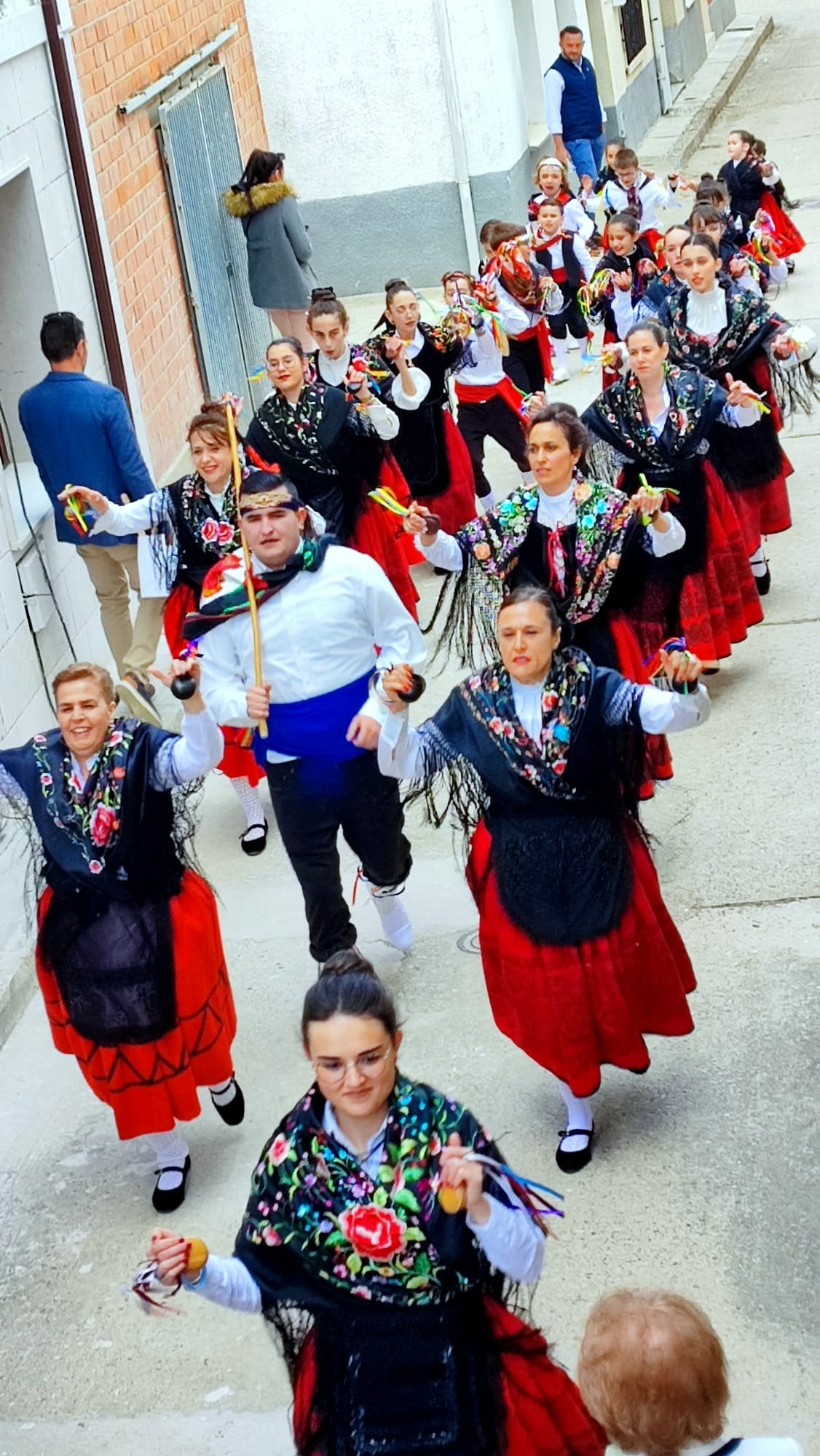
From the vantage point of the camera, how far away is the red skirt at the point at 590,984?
5.01 metres

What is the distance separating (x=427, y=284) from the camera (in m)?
17.1

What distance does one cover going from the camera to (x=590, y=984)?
5020mm

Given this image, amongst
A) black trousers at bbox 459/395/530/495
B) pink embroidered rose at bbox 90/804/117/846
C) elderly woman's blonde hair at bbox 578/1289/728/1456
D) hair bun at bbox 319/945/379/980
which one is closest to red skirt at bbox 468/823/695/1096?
pink embroidered rose at bbox 90/804/117/846

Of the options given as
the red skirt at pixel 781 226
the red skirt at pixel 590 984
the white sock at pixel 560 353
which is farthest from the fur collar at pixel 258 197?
the red skirt at pixel 590 984

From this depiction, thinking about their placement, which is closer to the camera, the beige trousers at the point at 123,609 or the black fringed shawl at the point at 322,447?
the black fringed shawl at the point at 322,447

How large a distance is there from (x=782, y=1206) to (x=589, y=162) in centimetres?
1360

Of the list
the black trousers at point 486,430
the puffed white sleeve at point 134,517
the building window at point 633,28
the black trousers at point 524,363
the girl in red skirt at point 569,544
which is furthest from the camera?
the building window at point 633,28

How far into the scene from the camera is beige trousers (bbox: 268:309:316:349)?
13.5 metres

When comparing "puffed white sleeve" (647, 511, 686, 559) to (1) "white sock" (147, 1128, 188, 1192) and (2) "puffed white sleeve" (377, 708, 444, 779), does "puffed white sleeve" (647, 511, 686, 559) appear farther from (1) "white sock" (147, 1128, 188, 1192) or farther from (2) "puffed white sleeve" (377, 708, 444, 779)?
(1) "white sock" (147, 1128, 188, 1192)

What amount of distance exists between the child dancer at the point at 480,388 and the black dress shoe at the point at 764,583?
140 centimetres

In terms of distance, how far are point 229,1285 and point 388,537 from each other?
18.2ft

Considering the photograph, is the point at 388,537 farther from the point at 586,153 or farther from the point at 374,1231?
the point at 586,153

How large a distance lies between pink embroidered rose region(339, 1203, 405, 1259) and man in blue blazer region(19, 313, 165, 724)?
505 cm

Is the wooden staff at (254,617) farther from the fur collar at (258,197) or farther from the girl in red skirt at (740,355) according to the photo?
the fur collar at (258,197)
